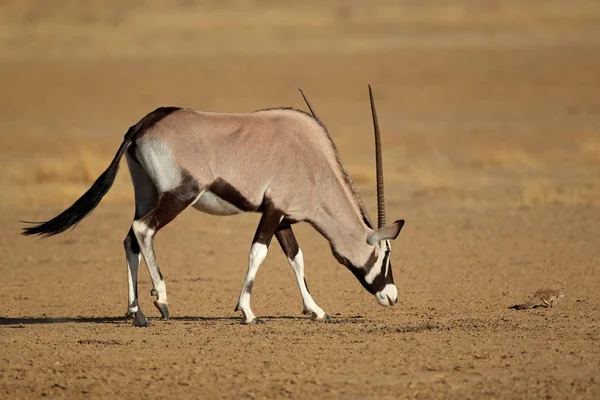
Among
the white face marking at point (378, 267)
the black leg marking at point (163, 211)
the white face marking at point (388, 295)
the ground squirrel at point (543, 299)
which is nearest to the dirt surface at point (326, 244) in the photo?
the ground squirrel at point (543, 299)

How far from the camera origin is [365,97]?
3284cm

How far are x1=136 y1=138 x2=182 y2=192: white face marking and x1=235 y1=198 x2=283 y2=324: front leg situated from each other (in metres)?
0.75

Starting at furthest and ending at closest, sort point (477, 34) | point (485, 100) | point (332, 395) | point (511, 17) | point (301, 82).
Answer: point (511, 17), point (477, 34), point (301, 82), point (485, 100), point (332, 395)

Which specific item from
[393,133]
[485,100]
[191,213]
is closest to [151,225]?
[191,213]

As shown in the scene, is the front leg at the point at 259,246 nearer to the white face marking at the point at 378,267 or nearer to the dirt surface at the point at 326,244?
the dirt surface at the point at 326,244

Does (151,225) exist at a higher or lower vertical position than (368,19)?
lower

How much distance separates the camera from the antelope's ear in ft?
30.5

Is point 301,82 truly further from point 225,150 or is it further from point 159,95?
point 225,150

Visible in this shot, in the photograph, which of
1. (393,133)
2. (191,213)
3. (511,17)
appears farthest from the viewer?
(511,17)

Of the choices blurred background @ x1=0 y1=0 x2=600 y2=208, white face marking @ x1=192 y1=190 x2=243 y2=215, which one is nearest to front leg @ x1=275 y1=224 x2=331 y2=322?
white face marking @ x1=192 y1=190 x2=243 y2=215

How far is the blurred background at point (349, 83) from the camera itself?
2011 cm

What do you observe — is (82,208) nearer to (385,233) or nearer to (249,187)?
(249,187)

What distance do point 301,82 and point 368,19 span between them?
20.4 meters

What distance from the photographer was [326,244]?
14.5 m
